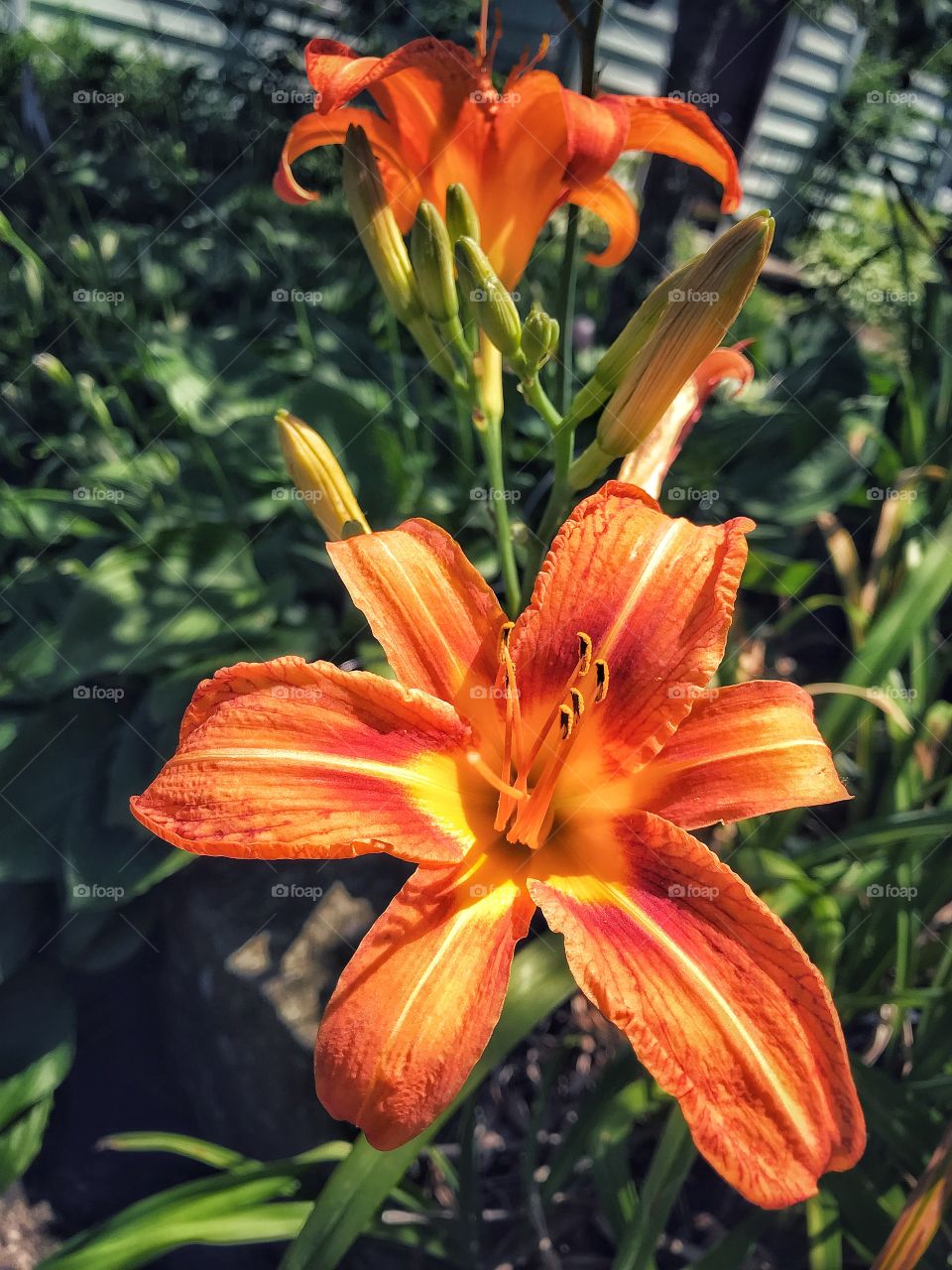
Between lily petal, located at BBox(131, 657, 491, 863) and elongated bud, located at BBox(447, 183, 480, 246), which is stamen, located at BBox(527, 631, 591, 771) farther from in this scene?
elongated bud, located at BBox(447, 183, 480, 246)

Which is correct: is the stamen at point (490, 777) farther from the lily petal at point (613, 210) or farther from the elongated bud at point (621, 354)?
the lily petal at point (613, 210)

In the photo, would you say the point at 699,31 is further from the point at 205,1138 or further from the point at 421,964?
the point at 205,1138

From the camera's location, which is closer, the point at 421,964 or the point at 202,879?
the point at 421,964

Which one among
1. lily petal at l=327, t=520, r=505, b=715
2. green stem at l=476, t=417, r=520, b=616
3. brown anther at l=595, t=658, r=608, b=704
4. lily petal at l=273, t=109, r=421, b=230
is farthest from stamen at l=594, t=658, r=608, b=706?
lily petal at l=273, t=109, r=421, b=230

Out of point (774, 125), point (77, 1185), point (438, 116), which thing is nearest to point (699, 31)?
point (438, 116)

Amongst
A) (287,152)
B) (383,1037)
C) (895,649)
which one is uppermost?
(287,152)

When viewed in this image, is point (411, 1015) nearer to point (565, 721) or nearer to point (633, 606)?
point (565, 721)
